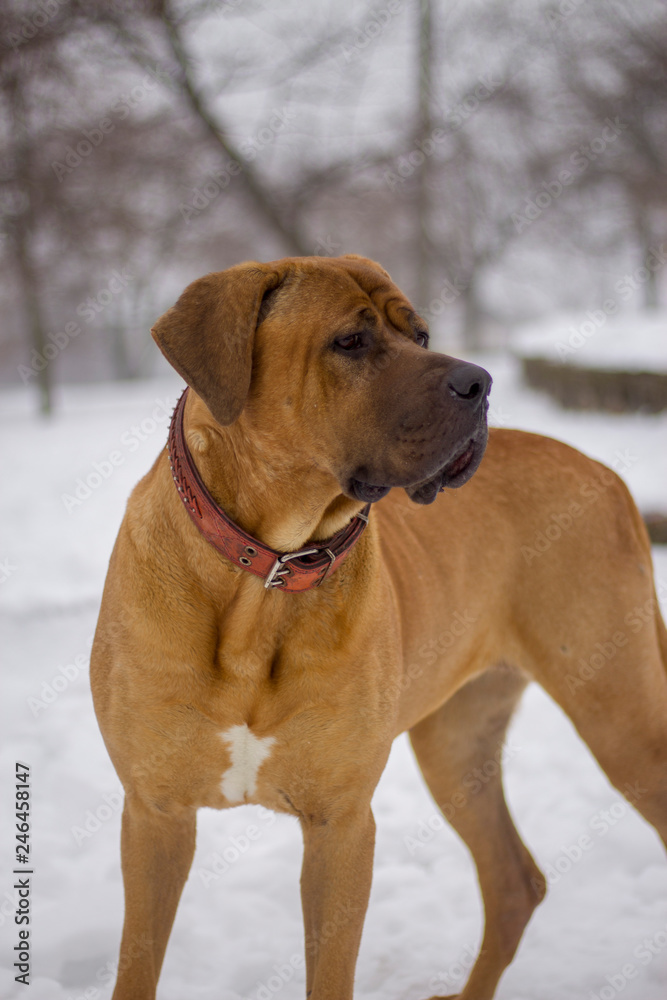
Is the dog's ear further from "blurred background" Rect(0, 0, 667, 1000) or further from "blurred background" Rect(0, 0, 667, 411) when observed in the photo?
"blurred background" Rect(0, 0, 667, 411)

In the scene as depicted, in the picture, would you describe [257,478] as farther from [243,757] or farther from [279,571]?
[243,757]

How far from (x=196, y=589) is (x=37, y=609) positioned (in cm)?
366

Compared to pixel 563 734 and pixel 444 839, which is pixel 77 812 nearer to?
pixel 444 839

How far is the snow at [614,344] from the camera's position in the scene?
714 centimetres

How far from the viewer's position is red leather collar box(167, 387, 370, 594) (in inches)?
71.7

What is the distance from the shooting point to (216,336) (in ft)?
5.76

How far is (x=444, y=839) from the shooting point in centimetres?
348

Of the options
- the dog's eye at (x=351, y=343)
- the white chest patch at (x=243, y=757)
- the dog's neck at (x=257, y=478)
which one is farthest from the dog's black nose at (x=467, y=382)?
the white chest patch at (x=243, y=757)

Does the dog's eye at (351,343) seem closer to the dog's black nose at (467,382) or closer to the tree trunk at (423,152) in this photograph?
the dog's black nose at (467,382)

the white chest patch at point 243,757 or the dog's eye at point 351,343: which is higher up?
the dog's eye at point 351,343

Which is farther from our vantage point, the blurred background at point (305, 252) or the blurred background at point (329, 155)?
the blurred background at point (329, 155)

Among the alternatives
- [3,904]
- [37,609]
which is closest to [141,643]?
[3,904]

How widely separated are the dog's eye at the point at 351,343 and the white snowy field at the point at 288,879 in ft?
6.75

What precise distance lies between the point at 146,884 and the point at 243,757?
469mm
